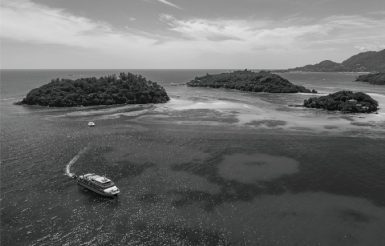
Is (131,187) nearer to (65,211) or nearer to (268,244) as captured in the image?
(65,211)

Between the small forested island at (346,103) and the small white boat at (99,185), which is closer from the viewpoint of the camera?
the small white boat at (99,185)

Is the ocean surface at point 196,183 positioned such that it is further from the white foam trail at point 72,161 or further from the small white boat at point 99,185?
the small white boat at point 99,185

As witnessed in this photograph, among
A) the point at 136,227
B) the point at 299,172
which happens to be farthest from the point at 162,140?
the point at 136,227

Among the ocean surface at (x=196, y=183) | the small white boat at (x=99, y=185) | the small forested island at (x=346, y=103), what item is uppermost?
the small forested island at (x=346, y=103)

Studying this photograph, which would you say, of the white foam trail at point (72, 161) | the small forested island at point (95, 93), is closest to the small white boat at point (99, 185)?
the white foam trail at point (72, 161)

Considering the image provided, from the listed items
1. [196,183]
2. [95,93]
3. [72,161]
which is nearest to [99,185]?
[196,183]

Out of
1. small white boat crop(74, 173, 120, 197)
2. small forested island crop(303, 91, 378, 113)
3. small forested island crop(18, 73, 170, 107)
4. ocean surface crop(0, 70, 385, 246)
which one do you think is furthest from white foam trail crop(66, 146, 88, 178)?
small forested island crop(303, 91, 378, 113)

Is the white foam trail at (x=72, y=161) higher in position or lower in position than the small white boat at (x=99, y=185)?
lower
